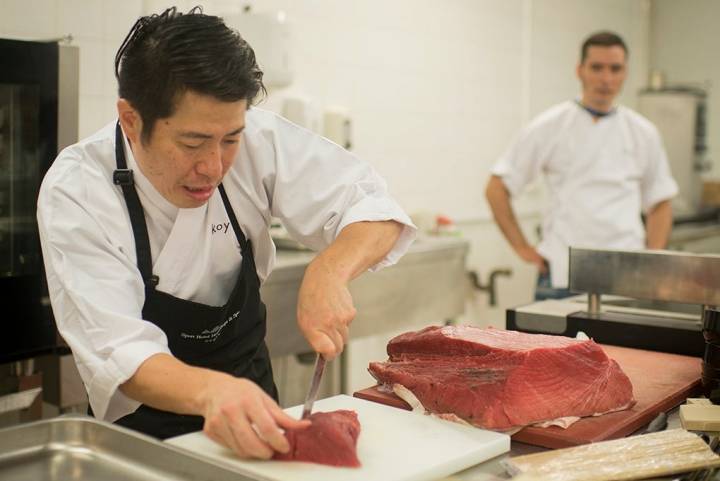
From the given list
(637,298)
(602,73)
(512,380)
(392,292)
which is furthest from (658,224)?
(512,380)

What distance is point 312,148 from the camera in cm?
206

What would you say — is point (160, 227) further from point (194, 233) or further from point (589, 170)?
point (589, 170)

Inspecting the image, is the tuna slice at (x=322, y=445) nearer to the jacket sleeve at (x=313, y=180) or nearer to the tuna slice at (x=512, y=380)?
the tuna slice at (x=512, y=380)

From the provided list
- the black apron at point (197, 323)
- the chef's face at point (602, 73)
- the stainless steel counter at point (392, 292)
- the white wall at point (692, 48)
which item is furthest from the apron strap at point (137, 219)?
the white wall at point (692, 48)

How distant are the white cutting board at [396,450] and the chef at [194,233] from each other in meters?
0.06

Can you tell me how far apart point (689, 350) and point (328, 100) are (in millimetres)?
2646

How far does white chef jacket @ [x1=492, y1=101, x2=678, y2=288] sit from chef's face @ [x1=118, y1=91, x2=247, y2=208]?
288 cm

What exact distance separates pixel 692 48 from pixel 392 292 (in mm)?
4523

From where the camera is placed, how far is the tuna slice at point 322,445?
1.42 metres

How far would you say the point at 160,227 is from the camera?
6.36ft

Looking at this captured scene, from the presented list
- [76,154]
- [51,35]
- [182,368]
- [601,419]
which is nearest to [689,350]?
[601,419]

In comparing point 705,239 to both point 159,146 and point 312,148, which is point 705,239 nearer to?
point 312,148

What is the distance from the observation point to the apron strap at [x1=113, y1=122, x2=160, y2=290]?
186cm

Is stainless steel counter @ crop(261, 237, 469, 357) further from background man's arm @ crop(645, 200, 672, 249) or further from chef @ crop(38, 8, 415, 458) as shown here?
chef @ crop(38, 8, 415, 458)
